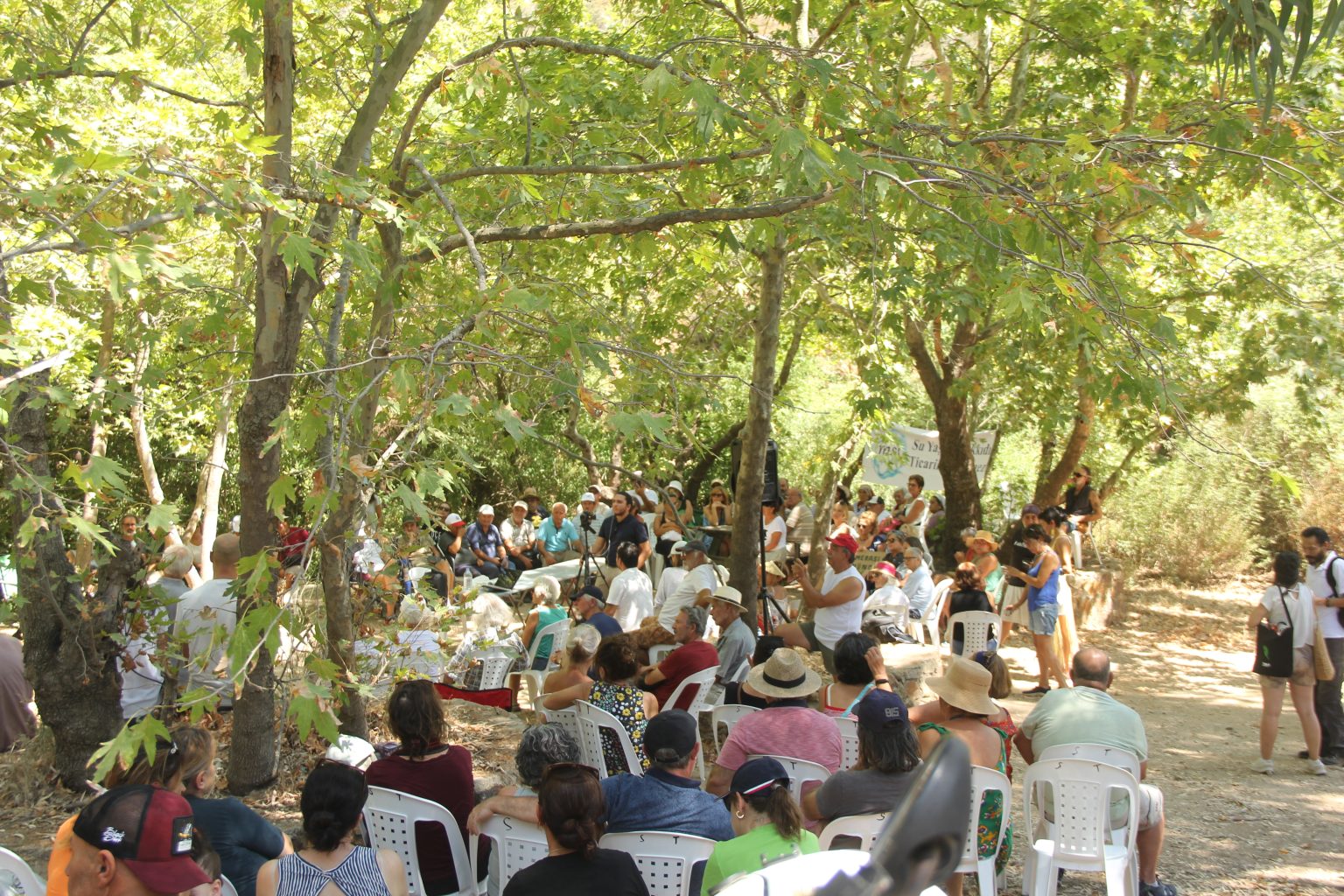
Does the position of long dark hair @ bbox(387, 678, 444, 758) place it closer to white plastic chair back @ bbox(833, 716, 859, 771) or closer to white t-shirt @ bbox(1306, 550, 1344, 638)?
white plastic chair back @ bbox(833, 716, 859, 771)

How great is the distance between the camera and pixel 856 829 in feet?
13.2

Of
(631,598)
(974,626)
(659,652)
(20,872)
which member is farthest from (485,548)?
(20,872)

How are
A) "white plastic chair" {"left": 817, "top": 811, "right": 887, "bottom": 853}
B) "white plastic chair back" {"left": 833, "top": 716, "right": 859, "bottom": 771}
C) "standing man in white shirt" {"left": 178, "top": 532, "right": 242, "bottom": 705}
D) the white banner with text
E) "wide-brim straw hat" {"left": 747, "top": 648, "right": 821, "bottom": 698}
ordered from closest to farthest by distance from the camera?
"white plastic chair" {"left": 817, "top": 811, "right": 887, "bottom": 853} < "wide-brim straw hat" {"left": 747, "top": 648, "right": 821, "bottom": 698} < "white plastic chair back" {"left": 833, "top": 716, "right": 859, "bottom": 771} < "standing man in white shirt" {"left": 178, "top": 532, "right": 242, "bottom": 705} < the white banner with text

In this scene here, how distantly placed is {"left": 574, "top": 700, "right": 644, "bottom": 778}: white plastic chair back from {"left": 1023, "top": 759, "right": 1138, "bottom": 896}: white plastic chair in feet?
6.15

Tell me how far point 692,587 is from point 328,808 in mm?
5252

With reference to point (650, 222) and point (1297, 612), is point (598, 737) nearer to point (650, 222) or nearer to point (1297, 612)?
point (650, 222)

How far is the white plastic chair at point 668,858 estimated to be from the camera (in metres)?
3.79

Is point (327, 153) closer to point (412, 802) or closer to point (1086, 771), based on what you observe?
point (412, 802)

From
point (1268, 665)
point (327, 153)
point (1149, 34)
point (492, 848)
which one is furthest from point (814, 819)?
point (1149, 34)

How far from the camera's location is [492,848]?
418cm

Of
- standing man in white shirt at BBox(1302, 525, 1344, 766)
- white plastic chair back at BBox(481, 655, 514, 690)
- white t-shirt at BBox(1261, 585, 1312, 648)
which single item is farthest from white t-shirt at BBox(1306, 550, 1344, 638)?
white plastic chair back at BBox(481, 655, 514, 690)

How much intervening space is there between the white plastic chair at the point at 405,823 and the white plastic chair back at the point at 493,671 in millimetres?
3454

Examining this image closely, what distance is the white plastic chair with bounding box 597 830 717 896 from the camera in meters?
3.79

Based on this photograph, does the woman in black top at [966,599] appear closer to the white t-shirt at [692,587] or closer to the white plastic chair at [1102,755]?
the white t-shirt at [692,587]
